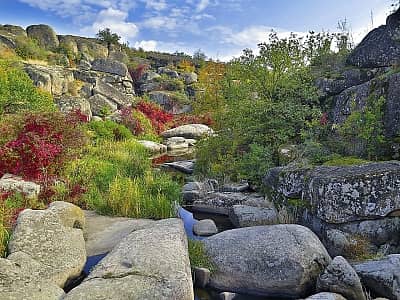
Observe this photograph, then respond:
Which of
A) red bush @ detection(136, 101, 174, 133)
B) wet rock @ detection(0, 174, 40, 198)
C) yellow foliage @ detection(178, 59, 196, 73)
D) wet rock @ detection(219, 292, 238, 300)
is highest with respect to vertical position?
yellow foliage @ detection(178, 59, 196, 73)

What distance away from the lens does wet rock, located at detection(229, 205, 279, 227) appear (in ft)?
24.6

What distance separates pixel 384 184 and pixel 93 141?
11.5 metres

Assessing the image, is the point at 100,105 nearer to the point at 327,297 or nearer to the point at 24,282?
the point at 24,282

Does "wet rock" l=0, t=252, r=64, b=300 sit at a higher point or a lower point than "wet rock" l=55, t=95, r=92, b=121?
lower

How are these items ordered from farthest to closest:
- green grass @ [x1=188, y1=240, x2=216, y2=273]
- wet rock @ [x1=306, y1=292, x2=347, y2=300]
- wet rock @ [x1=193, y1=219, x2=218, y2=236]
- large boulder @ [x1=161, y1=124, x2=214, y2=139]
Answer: large boulder @ [x1=161, y1=124, x2=214, y2=139], wet rock @ [x1=193, y1=219, x2=218, y2=236], green grass @ [x1=188, y1=240, x2=216, y2=273], wet rock @ [x1=306, y1=292, x2=347, y2=300]

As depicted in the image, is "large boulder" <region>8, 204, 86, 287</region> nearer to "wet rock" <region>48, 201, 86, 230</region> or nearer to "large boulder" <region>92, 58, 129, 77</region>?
"wet rock" <region>48, 201, 86, 230</region>

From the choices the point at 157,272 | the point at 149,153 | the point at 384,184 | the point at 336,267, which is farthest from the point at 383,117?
the point at 149,153

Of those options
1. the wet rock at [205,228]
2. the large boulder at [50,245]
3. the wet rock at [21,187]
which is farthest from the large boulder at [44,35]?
the large boulder at [50,245]

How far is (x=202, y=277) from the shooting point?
18.3ft

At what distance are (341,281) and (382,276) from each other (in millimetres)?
557

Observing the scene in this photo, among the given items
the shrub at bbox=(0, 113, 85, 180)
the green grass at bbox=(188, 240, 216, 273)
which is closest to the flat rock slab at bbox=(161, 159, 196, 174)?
the shrub at bbox=(0, 113, 85, 180)

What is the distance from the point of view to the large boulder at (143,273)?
13.9 feet

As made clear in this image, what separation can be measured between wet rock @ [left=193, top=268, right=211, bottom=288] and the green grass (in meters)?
0.12

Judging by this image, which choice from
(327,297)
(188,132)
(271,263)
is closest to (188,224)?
(271,263)
